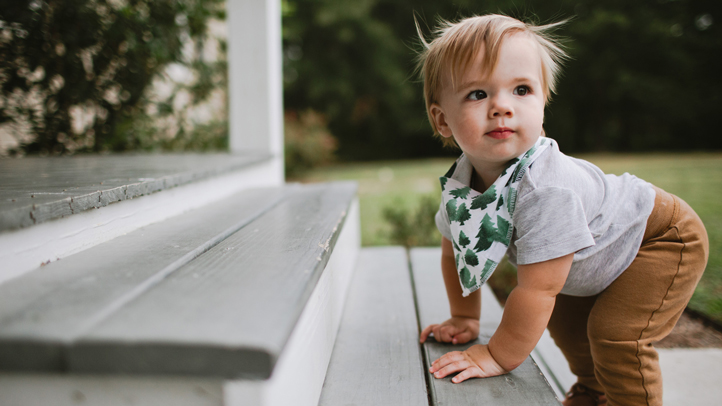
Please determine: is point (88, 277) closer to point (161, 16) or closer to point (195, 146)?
point (161, 16)

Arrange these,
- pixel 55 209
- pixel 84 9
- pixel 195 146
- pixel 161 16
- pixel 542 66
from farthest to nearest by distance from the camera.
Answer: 1. pixel 195 146
2. pixel 161 16
3. pixel 84 9
4. pixel 542 66
5. pixel 55 209

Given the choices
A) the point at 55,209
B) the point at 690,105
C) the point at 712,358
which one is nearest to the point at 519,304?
the point at 55,209

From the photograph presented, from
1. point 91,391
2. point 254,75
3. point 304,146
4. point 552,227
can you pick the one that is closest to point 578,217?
point 552,227

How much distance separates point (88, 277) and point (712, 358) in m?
2.12

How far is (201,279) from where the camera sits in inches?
34.7

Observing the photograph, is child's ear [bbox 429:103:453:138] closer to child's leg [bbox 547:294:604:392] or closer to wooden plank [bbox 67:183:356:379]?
wooden plank [bbox 67:183:356:379]

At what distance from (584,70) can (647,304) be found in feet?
57.0

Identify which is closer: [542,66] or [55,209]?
[55,209]

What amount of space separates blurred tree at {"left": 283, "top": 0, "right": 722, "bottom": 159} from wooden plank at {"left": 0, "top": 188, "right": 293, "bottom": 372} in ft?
46.2

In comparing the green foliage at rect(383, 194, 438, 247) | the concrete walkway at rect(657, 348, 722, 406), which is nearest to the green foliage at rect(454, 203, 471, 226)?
the concrete walkway at rect(657, 348, 722, 406)

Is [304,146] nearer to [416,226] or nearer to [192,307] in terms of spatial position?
[416,226]

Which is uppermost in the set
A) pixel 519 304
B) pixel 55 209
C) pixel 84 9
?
pixel 84 9

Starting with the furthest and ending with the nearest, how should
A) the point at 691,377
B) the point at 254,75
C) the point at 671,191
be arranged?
the point at 671,191, the point at 254,75, the point at 691,377

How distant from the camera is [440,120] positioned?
1.29 meters
